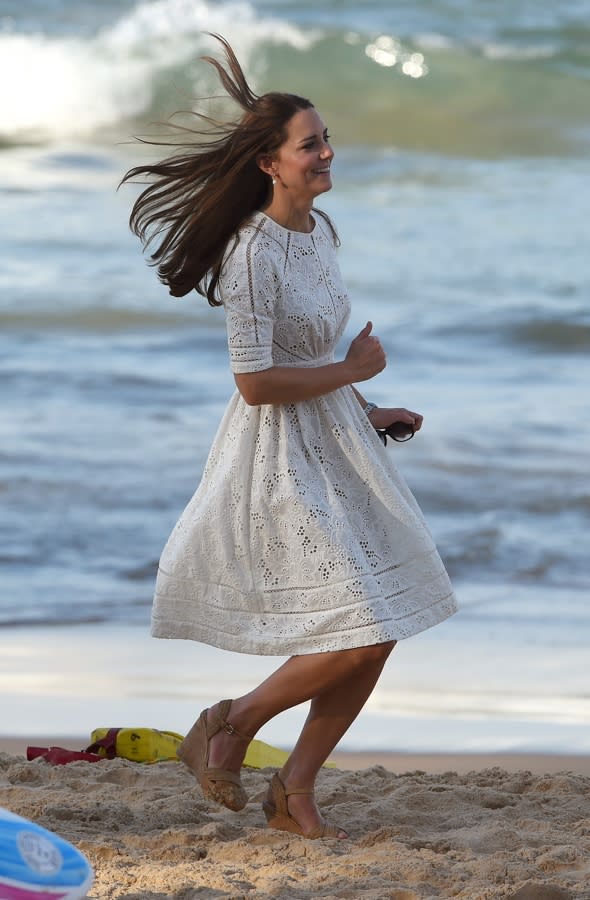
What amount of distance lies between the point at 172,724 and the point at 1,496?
4129 mm

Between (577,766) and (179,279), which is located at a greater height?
(179,279)

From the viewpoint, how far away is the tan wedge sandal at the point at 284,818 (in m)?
3.84

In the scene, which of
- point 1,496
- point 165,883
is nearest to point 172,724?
point 165,883

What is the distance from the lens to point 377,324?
1591 centimetres

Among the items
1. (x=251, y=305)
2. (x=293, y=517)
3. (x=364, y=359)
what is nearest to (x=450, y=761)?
(x=293, y=517)

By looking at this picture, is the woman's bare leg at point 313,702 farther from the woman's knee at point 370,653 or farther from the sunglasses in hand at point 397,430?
the sunglasses in hand at point 397,430

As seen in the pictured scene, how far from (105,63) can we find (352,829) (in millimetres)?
25128

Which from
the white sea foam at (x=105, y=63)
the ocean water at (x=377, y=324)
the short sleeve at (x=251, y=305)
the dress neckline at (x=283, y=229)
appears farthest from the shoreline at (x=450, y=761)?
the white sea foam at (x=105, y=63)

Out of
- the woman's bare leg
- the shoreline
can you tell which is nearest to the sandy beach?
the shoreline

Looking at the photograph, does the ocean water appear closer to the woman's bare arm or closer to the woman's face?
the woman's face

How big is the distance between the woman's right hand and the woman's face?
1.24 ft

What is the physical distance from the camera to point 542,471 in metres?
9.70

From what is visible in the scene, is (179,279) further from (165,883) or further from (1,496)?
(1,496)

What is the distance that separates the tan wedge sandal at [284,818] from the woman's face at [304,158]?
4.91 ft
